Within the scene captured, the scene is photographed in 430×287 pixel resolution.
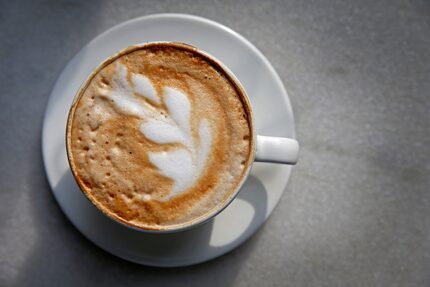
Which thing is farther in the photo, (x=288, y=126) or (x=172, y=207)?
(x=288, y=126)

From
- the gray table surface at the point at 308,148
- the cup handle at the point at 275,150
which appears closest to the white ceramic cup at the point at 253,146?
the cup handle at the point at 275,150

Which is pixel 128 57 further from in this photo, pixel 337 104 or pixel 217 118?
pixel 337 104

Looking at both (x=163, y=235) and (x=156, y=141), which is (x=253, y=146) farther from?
(x=163, y=235)

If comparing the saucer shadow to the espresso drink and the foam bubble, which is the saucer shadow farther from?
the foam bubble

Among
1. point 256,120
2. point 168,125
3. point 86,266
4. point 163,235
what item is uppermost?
point 168,125

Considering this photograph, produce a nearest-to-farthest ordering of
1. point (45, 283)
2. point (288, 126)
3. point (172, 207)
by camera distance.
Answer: point (172, 207), point (288, 126), point (45, 283)

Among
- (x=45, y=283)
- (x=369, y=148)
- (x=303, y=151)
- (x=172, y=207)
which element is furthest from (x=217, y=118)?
(x=45, y=283)

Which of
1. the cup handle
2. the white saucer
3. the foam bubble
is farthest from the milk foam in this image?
the white saucer

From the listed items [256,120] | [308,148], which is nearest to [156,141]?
[256,120]
